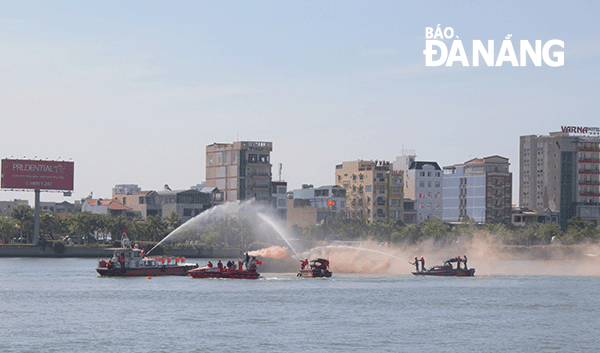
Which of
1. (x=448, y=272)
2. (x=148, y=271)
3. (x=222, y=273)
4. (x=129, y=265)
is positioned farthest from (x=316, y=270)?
(x=129, y=265)

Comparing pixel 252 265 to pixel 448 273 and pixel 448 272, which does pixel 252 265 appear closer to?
pixel 448 273

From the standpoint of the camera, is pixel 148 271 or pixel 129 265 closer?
pixel 129 265

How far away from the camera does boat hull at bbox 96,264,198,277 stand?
137m

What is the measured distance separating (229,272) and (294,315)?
44469 millimetres

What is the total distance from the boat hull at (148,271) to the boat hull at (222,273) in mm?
7320

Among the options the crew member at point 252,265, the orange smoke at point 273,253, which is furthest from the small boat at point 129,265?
the crew member at point 252,265

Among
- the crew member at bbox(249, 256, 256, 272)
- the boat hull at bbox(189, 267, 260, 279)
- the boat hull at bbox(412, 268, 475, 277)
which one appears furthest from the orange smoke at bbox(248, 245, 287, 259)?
the boat hull at bbox(412, 268, 475, 277)

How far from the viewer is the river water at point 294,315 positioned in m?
71.5

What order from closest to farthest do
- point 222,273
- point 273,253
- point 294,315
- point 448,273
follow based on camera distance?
point 294,315 < point 222,273 < point 273,253 < point 448,273

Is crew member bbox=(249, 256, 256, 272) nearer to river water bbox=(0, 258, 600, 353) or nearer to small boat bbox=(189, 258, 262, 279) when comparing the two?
small boat bbox=(189, 258, 262, 279)

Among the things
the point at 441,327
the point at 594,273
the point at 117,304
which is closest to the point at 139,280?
the point at 117,304

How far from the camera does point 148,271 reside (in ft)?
456

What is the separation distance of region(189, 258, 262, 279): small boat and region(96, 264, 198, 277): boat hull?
732cm

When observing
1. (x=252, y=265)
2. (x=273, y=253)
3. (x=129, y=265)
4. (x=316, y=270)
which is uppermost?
(x=273, y=253)
